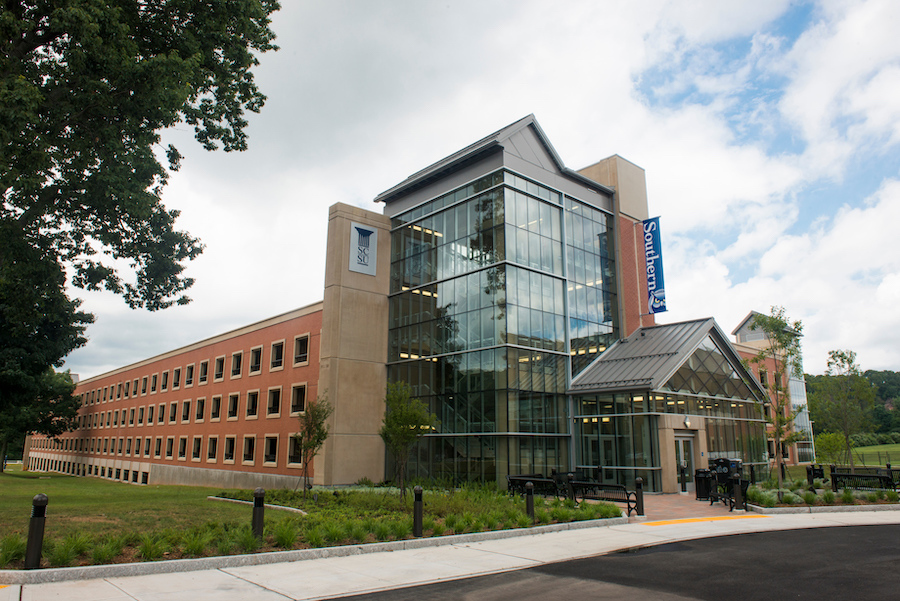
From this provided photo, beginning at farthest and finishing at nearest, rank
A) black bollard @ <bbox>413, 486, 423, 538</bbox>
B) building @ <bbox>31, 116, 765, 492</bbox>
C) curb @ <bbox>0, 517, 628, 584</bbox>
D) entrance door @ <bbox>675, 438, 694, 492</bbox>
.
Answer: building @ <bbox>31, 116, 765, 492</bbox>
entrance door @ <bbox>675, 438, 694, 492</bbox>
black bollard @ <bbox>413, 486, 423, 538</bbox>
curb @ <bbox>0, 517, 628, 584</bbox>

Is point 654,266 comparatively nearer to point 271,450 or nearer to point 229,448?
point 271,450

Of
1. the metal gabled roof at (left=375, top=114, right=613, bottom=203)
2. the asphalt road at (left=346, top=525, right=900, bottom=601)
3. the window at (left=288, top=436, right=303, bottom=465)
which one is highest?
the metal gabled roof at (left=375, top=114, right=613, bottom=203)

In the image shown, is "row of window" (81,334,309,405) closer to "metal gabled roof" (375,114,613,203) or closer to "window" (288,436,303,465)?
"window" (288,436,303,465)

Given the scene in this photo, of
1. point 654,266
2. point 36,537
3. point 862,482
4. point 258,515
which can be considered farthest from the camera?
point 654,266

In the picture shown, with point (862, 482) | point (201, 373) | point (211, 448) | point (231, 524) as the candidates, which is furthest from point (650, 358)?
point (201, 373)

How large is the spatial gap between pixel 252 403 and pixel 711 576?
114ft

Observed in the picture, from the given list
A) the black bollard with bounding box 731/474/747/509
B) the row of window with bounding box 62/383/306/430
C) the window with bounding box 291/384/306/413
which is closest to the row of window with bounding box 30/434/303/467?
the row of window with bounding box 62/383/306/430

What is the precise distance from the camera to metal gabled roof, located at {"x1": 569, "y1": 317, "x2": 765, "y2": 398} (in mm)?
25875

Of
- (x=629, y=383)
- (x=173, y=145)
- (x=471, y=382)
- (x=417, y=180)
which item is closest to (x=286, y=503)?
(x=471, y=382)

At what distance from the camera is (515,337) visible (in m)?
27.6

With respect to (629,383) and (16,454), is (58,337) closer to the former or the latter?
(629,383)

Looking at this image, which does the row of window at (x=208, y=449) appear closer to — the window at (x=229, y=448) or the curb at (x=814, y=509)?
the window at (x=229, y=448)

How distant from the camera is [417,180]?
3278 centimetres

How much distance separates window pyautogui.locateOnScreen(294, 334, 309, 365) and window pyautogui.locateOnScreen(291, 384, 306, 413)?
147 cm
